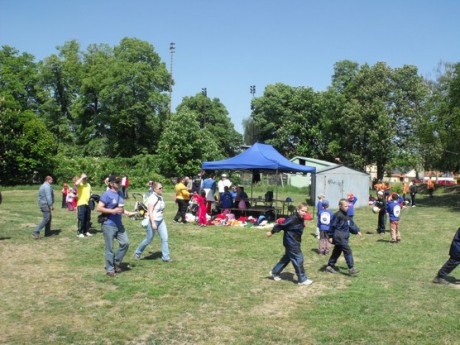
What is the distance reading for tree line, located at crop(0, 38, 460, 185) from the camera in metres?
40.6

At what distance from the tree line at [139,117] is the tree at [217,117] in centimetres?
1180

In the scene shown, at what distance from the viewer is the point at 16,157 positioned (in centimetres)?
3866

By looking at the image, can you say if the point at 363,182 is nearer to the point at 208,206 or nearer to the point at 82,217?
the point at 208,206

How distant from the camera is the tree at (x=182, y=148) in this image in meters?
41.9

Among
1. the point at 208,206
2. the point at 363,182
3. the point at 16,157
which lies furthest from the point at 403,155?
the point at 16,157

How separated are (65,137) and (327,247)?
44828mm

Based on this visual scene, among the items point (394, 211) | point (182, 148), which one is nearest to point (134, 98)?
point (182, 148)

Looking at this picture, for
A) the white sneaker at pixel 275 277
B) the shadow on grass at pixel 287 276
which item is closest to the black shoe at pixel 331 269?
the shadow on grass at pixel 287 276

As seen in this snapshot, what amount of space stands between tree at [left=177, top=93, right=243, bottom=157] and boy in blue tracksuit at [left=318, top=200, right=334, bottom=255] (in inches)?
2086

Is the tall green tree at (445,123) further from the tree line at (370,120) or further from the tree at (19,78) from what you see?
the tree at (19,78)

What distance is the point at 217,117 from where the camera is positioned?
65.1 m

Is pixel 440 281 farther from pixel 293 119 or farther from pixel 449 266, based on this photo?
pixel 293 119

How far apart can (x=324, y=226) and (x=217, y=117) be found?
5478 centimetres

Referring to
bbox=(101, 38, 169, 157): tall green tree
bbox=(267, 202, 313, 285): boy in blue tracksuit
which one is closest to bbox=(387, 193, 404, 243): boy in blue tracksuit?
bbox=(267, 202, 313, 285): boy in blue tracksuit
